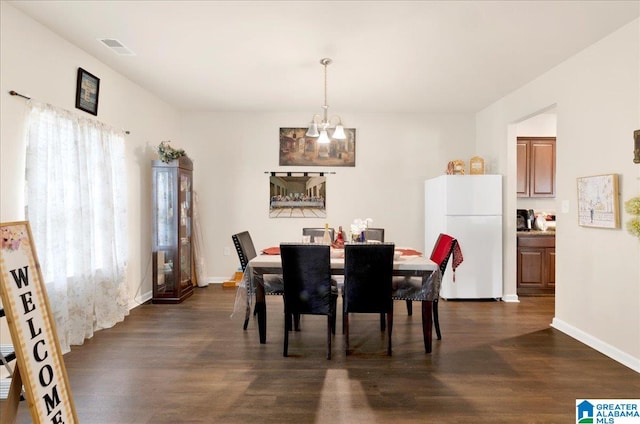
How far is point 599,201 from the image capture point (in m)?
3.05

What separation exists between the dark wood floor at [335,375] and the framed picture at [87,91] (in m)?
2.21

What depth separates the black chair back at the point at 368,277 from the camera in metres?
2.74

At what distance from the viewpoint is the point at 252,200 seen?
5508 millimetres

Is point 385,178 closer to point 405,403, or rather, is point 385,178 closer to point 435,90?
point 435,90

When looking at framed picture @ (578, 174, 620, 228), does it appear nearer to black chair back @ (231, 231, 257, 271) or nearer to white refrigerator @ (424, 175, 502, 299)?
white refrigerator @ (424, 175, 502, 299)

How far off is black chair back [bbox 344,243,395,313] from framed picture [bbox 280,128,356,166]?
295 cm

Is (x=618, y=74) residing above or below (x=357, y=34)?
below

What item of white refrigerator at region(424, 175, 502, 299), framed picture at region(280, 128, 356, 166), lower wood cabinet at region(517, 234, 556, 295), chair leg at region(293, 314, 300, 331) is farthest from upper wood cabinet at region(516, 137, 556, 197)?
chair leg at region(293, 314, 300, 331)

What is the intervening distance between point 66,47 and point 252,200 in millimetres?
2966

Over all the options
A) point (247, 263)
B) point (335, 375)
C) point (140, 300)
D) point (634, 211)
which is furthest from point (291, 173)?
point (634, 211)

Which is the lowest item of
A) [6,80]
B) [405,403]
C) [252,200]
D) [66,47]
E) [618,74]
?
[405,403]

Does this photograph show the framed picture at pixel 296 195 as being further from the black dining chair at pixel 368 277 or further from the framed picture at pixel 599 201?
the framed picture at pixel 599 201

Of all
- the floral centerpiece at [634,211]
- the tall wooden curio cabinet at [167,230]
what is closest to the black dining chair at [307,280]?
the floral centerpiece at [634,211]

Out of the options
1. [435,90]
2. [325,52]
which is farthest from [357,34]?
[435,90]
